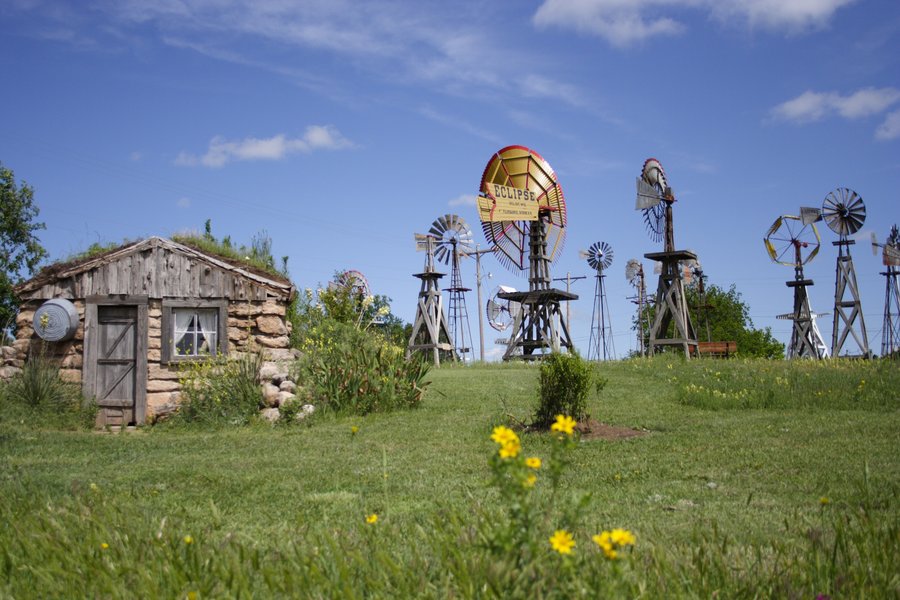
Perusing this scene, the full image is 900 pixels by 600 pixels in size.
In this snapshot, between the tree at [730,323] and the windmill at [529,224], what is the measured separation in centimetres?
2775

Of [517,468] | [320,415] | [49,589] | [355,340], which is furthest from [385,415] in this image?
[517,468]

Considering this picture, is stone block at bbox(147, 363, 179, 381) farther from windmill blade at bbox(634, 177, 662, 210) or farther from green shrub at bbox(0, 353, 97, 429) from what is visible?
windmill blade at bbox(634, 177, 662, 210)

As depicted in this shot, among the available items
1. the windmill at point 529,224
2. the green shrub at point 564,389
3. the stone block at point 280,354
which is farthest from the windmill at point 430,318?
the green shrub at point 564,389

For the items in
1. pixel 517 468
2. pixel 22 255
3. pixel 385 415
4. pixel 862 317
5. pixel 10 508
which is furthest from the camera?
pixel 862 317

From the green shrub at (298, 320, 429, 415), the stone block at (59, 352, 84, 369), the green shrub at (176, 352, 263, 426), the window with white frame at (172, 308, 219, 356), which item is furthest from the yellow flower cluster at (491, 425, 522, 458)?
the stone block at (59, 352, 84, 369)

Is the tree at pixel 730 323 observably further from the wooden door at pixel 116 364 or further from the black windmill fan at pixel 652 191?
the wooden door at pixel 116 364

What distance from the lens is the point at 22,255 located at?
106 feet

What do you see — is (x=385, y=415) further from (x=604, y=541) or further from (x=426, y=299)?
(x=426, y=299)

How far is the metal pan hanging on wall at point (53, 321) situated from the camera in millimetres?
13523

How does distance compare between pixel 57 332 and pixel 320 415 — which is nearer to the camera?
pixel 320 415

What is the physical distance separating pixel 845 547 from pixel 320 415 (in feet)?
31.6

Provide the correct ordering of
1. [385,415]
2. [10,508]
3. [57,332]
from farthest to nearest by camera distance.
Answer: [57,332]
[385,415]
[10,508]

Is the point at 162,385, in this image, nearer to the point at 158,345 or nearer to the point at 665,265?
the point at 158,345

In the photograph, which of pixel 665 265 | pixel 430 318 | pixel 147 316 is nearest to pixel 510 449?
pixel 147 316
